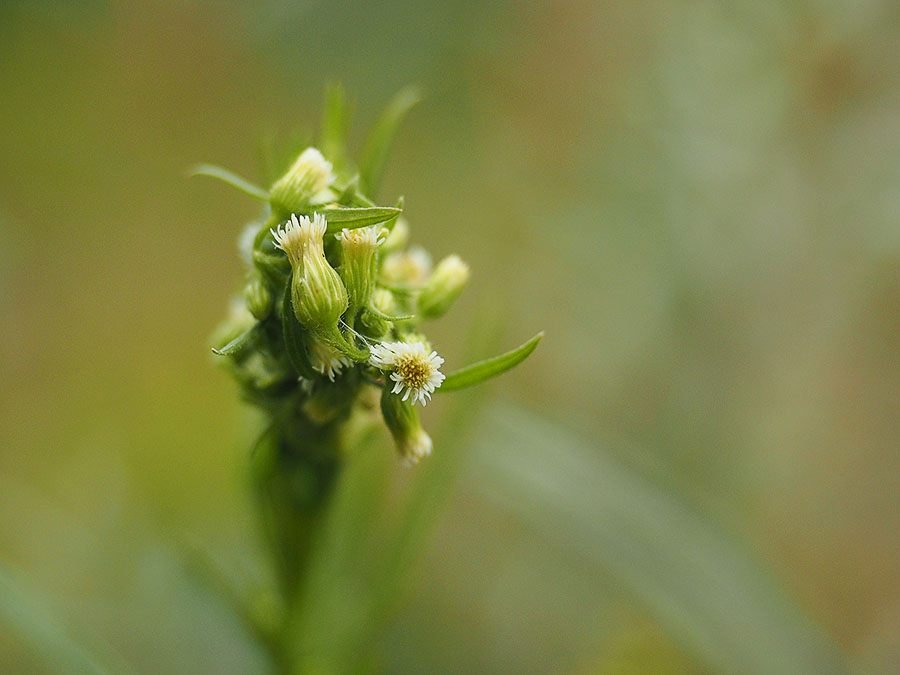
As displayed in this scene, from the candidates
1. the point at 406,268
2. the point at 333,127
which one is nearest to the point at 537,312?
the point at 406,268

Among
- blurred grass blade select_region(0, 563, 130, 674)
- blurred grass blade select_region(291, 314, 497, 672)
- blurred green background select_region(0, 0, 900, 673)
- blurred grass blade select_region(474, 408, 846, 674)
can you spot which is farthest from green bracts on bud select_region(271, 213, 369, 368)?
blurred grass blade select_region(474, 408, 846, 674)

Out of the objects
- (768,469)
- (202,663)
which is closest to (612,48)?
(768,469)

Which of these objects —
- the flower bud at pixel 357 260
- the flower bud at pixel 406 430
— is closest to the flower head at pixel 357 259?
the flower bud at pixel 357 260

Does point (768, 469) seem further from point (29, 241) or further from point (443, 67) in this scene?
point (29, 241)

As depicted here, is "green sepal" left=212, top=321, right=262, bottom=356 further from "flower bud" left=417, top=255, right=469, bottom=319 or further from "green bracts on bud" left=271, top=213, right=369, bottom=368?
"flower bud" left=417, top=255, right=469, bottom=319

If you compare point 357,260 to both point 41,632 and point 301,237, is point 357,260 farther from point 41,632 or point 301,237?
point 41,632

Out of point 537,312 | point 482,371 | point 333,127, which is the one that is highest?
point 537,312

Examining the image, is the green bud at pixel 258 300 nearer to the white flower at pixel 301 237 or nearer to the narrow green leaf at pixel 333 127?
the white flower at pixel 301 237
